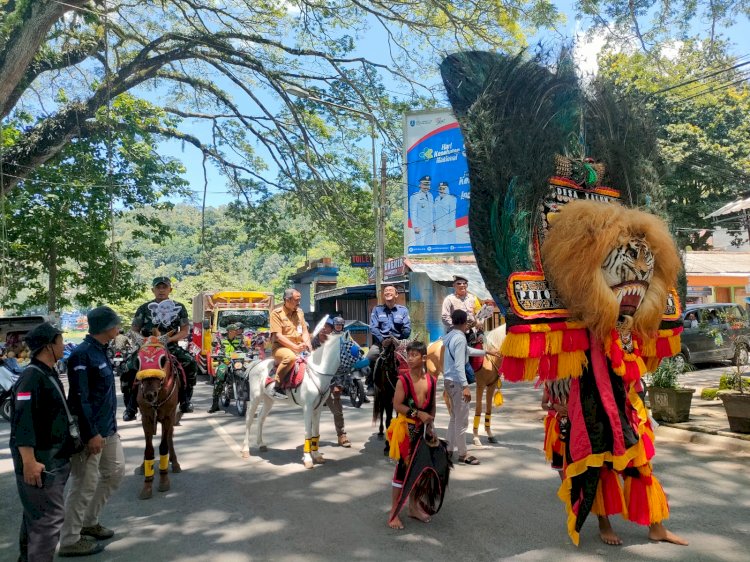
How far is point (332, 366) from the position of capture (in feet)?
20.8

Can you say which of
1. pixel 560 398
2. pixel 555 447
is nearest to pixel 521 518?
pixel 555 447

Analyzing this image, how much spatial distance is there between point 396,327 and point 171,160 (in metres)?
10.7

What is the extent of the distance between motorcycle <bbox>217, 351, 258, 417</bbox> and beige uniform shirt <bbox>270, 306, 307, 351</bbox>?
3142mm

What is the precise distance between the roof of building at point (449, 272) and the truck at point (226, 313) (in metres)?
5.66

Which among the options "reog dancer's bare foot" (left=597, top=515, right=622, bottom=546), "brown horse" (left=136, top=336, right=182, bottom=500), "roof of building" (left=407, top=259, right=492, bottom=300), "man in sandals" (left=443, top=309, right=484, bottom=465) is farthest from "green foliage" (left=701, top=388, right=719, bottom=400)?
"roof of building" (left=407, top=259, right=492, bottom=300)

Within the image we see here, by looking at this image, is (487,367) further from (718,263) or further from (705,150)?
(718,263)

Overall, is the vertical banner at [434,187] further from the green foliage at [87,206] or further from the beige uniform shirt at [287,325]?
the beige uniform shirt at [287,325]

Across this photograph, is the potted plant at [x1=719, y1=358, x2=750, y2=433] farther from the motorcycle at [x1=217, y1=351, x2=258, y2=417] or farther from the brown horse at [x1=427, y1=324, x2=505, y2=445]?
the motorcycle at [x1=217, y1=351, x2=258, y2=417]

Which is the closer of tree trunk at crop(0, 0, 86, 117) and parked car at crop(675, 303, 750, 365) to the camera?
tree trunk at crop(0, 0, 86, 117)

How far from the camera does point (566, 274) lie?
3559mm

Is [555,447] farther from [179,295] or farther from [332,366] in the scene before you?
[179,295]

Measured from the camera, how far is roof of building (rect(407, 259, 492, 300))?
63.8ft

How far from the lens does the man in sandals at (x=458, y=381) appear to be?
5848 millimetres

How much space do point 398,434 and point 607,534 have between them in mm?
1611
